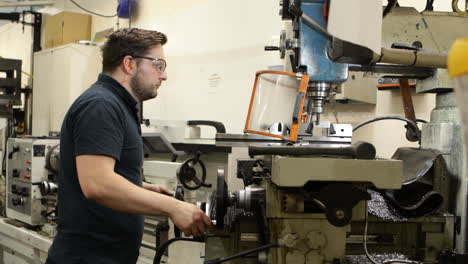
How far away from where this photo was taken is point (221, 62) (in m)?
2.98

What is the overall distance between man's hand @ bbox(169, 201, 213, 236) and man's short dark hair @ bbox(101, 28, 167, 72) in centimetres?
56

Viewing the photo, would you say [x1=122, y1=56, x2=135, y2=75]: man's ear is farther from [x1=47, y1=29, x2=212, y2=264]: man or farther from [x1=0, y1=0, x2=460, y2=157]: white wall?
[x1=0, y1=0, x2=460, y2=157]: white wall

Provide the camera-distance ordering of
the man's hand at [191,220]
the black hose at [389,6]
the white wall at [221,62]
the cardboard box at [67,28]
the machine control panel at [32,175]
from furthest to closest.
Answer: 1. the cardboard box at [67,28]
2. the machine control panel at [32,175]
3. the white wall at [221,62]
4. the black hose at [389,6]
5. the man's hand at [191,220]

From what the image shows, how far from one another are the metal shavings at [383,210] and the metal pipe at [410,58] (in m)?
0.34

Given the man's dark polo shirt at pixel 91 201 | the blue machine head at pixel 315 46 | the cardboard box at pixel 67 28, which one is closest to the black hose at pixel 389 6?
the blue machine head at pixel 315 46

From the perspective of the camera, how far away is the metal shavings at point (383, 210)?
1179 millimetres

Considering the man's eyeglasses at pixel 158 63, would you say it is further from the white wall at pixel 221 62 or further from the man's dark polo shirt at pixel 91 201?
the white wall at pixel 221 62

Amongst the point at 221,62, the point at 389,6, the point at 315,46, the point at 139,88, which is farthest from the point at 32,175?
the point at 389,6

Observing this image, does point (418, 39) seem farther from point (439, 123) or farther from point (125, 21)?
point (125, 21)

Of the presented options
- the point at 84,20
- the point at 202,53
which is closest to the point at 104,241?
the point at 202,53

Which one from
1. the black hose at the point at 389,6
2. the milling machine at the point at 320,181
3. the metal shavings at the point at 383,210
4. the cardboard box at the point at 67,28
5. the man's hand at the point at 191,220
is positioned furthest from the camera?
the cardboard box at the point at 67,28

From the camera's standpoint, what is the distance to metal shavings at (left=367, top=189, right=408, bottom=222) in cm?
118

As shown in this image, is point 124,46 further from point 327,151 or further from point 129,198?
point 327,151

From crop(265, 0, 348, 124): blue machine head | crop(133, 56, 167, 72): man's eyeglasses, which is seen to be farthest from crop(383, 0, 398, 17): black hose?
crop(133, 56, 167, 72): man's eyeglasses
